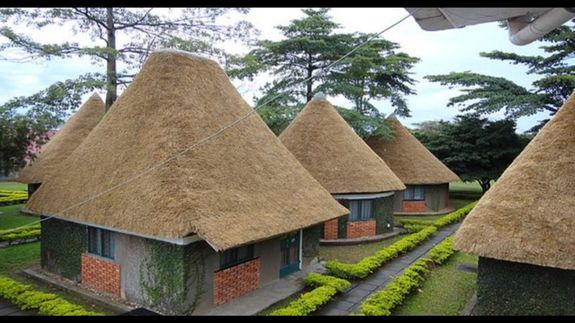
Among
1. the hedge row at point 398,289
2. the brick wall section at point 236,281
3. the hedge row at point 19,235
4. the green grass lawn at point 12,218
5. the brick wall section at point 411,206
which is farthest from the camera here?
the brick wall section at point 411,206

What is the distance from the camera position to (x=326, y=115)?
20.4 m

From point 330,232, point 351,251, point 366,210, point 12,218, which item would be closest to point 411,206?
point 366,210

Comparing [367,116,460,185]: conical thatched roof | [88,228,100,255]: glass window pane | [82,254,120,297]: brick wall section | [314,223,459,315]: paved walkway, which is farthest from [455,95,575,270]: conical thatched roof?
[367,116,460,185]: conical thatched roof

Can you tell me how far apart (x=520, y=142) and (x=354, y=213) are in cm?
2030

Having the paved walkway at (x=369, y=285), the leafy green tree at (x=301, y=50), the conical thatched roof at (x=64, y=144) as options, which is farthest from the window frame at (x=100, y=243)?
the leafy green tree at (x=301, y=50)

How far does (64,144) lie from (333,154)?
16.3m

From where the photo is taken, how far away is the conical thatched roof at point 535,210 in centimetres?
882

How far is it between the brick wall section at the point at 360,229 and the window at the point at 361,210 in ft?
1.06

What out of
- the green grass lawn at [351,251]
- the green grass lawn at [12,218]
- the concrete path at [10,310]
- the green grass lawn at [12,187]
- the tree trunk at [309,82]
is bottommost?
the green grass lawn at [12,187]

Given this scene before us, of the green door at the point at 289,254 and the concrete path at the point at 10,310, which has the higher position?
the green door at the point at 289,254

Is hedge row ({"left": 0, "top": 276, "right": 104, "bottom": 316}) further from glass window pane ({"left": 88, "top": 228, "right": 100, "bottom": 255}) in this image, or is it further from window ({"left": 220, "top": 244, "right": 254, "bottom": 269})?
window ({"left": 220, "top": 244, "right": 254, "bottom": 269})

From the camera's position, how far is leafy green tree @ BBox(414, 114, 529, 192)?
3112 centimetres

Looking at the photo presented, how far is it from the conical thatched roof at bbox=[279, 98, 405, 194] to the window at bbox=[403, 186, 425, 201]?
6.30 meters

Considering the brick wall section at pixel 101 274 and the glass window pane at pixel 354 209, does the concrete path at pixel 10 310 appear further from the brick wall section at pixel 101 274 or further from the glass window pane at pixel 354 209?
the glass window pane at pixel 354 209
